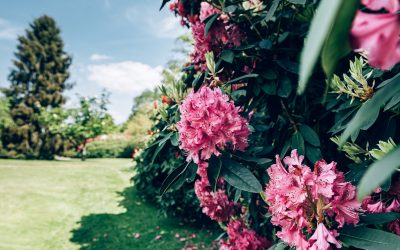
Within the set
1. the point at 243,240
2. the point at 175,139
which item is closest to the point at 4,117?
the point at 243,240

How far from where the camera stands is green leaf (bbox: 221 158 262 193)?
3.93 feet

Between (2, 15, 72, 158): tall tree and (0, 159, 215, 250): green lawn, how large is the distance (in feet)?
38.1

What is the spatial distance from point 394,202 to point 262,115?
1137 millimetres

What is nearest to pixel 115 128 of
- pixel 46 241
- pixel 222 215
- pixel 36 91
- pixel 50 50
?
pixel 36 91

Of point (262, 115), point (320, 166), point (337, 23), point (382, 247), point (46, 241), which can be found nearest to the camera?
point (337, 23)

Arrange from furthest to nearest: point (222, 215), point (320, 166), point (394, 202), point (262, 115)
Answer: point (222, 215), point (262, 115), point (394, 202), point (320, 166)

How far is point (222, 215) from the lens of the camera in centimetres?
241

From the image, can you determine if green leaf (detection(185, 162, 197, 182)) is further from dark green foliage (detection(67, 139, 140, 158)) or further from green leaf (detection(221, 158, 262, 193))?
dark green foliage (detection(67, 139, 140, 158))

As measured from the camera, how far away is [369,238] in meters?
0.97

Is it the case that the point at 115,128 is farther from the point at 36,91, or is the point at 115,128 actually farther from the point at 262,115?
the point at 262,115

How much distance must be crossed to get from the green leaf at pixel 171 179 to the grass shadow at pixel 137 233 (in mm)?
3608

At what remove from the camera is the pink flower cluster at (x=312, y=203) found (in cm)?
100

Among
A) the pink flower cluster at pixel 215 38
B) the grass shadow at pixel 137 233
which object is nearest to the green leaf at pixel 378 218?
the pink flower cluster at pixel 215 38

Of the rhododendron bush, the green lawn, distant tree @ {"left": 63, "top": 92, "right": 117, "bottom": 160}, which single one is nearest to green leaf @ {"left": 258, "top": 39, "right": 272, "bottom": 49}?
the rhododendron bush
